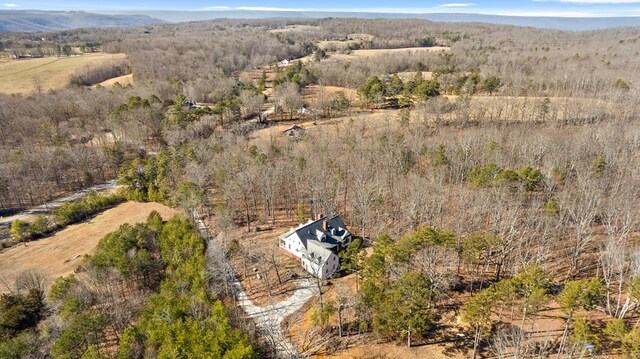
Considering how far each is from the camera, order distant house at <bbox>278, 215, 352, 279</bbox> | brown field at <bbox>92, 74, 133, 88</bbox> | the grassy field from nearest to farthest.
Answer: distant house at <bbox>278, 215, 352, 279</bbox>
the grassy field
brown field at <bbox>92, 74, 133, 88</bbox>

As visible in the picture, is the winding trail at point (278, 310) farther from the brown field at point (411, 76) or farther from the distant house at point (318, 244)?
the brown field at point (411, 76)

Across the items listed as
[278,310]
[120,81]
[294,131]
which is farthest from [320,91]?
[278,310]

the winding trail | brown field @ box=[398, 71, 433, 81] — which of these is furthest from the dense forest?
brown field @ box=[398, 71, 433, 81]

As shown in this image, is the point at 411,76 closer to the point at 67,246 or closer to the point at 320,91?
the point at 320,91

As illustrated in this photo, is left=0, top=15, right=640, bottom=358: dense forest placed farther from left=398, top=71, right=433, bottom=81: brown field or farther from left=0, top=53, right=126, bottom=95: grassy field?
left=0, top=53, right=126, bottom=95: grassy field

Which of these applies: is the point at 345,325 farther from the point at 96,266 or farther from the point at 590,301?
the point at 96,266

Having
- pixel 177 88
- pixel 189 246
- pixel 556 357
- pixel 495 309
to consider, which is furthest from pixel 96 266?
pixel 177 88
